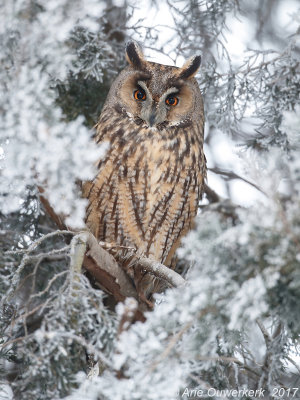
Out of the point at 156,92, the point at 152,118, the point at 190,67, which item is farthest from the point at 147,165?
the point at 190,67

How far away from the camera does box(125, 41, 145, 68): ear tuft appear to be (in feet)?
9.50

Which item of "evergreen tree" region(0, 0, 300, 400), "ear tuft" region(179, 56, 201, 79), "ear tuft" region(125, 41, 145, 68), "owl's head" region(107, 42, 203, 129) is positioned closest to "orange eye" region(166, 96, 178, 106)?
"owl's head" region(107, 42, 203, 129)

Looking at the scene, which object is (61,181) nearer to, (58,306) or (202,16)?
(58,306)

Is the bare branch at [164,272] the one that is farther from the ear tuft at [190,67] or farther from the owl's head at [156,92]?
the ear tuft at [190,67]

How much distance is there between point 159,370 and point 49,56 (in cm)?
111

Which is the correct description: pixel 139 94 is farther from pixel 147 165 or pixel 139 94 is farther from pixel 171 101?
pixel 147 165

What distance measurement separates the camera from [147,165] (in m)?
2.70

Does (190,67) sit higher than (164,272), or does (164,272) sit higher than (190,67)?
(190,67)

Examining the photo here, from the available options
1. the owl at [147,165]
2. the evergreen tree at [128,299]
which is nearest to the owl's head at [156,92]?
the owl at [147,165]

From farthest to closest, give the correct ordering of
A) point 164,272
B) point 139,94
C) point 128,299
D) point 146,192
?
point 139,94 < point 146,192 < point 164,272 < point 128,299

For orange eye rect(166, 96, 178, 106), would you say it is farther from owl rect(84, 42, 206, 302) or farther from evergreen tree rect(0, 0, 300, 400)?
evergreen tree rect(0, 0, 300, 400)

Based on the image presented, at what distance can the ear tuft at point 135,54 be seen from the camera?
9.50 ft

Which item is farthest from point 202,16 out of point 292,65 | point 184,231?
point 184,231

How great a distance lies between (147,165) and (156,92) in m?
0.39
